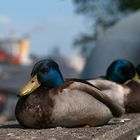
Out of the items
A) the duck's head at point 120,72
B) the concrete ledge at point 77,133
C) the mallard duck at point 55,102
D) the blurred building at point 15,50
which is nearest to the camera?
the concrete ledge at point 77,133

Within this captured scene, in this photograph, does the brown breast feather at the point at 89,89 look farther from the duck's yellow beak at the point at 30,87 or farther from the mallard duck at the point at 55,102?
the duck's yellow beak at the point at 30,87

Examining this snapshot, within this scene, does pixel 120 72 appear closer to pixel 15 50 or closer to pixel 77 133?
pixel 77 133

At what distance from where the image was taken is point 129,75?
16.9ft

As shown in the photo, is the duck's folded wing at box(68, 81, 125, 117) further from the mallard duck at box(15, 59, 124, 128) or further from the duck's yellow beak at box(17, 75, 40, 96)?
the duck's yellow beak at box(17, 75, 40, 96)

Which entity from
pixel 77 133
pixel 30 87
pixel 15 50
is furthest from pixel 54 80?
pixel 15 50

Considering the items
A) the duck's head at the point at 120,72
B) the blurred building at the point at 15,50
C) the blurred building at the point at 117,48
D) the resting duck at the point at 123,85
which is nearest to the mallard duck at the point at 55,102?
the resting duck at the point at 123,85

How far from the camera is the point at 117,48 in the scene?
9.28 metres

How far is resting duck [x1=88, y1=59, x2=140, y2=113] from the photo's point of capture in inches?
193

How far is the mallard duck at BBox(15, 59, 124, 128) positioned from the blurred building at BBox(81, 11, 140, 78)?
16.0 ft

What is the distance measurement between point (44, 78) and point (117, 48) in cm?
562

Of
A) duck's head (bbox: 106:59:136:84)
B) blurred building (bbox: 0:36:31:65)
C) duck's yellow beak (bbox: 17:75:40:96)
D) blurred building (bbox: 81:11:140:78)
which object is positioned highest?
duck's yellow beak (bbox: 17:75:40:96)

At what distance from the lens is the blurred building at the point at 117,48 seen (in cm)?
902

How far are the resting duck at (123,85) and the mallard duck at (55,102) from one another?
0.95 metres

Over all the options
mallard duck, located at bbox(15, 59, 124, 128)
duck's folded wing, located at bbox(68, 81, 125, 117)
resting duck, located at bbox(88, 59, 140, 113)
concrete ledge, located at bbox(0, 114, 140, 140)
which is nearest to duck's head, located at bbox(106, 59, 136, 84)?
resting duck, located at bbox(88, 59, 140, 113)
